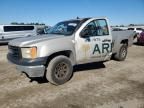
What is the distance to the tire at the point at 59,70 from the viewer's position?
5.74 m

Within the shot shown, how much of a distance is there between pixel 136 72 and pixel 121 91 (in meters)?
2.29

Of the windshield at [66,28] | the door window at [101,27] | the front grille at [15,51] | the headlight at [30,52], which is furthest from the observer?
the door window at [101,27]

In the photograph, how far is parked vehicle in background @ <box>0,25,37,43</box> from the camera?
19.9 meters

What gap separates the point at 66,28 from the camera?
22.1 ft

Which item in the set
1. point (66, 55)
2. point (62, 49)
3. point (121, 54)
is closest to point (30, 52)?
point (62, 49)

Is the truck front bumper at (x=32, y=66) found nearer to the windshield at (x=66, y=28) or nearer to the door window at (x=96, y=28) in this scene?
the windshield at (x=66, y=28)

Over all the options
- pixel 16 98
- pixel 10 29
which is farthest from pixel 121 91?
pixel 10 29

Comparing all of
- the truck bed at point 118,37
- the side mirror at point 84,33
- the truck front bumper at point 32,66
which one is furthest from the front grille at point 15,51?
the truck bed at point 118,37

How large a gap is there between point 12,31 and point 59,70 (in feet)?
52.4

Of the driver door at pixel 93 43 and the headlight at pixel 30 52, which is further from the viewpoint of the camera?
the driver door at pixel 93 43

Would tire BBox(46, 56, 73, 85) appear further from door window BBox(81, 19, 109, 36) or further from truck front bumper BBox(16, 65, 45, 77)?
door window BBox(81, 19, 109, 36)

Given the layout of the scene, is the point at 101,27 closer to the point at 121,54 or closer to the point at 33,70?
the point at 121,54

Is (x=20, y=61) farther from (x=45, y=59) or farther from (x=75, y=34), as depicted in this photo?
(x=75, y=34)

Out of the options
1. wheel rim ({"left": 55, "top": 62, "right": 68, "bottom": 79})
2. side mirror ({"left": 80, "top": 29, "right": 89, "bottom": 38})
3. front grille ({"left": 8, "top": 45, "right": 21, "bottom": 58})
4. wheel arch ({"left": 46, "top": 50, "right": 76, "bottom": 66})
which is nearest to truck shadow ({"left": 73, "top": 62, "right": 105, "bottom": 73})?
wheel arch ({"left": 46, "top": 50, "right": 76, "bottom": 66})
